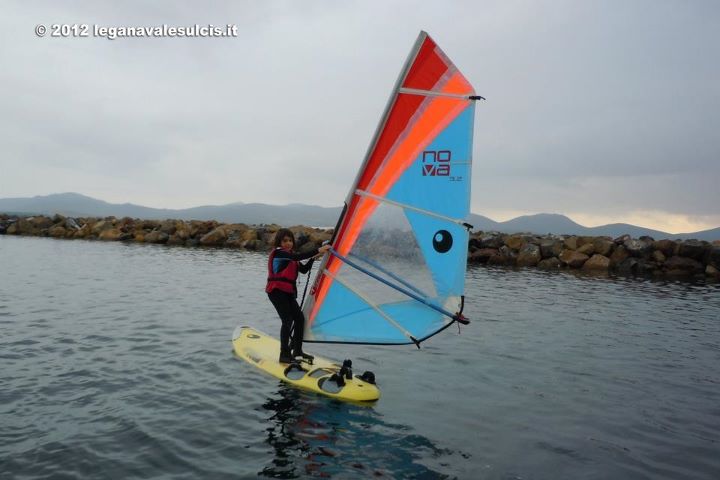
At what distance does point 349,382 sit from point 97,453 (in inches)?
162

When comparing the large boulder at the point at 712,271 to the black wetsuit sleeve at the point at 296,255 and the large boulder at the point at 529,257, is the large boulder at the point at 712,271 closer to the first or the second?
the large boulder at the point at 529,257

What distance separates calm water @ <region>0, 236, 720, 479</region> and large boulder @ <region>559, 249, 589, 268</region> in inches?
700

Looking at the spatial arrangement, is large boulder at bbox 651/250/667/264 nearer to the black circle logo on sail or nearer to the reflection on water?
the black circle logo on sail

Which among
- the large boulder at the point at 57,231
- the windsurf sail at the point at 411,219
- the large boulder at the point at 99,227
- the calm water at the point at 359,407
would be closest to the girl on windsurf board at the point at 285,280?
the windsurf sail at the point at 411,219

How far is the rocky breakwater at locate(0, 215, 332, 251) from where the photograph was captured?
45.4 metres

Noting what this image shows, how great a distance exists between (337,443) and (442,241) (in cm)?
349

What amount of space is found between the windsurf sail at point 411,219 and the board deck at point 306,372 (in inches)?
31.9

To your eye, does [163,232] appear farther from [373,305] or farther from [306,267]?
[373,305]

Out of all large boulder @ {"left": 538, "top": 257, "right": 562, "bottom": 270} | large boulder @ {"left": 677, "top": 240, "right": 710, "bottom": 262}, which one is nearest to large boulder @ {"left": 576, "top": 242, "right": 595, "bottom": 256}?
large boulder @ {"left": 538, "top": 257, "right": 562, "bottom": 270}

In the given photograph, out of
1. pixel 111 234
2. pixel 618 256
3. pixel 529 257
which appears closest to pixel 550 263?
pixel 529 257

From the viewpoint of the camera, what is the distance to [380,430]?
26.3 ft

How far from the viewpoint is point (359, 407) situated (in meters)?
8.91

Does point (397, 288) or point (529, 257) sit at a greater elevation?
point (397, 288)

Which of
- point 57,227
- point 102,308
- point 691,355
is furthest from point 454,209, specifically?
point 57,227
